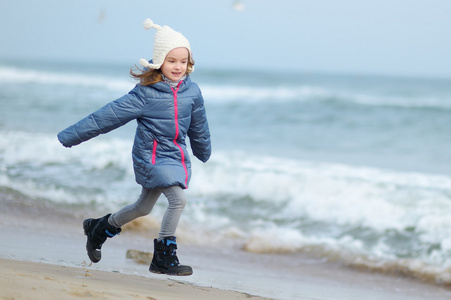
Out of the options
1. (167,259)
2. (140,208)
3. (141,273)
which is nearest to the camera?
(167,259)

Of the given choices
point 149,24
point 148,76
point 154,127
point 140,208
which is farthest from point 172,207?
point 149,24

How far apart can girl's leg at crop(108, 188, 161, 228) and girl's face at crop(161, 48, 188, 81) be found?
0.70 meters

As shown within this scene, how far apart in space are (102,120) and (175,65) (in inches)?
20.9

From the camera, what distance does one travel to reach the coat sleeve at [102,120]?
3.44m

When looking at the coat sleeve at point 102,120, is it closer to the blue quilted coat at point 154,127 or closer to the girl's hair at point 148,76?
the blue quilted coat at point 154,127

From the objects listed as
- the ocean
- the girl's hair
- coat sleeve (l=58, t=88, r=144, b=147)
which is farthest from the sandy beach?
the girl's hair

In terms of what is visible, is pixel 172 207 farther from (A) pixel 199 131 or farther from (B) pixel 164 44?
(B) pixel 164 44

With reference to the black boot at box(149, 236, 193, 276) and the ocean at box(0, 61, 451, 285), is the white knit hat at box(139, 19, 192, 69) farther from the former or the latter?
the black boot at box(149, 236, 193, 276)

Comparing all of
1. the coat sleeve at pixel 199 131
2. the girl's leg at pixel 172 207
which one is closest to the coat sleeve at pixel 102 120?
the coat sleeve at pixel 199 131

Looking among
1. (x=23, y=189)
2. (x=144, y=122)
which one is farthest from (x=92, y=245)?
(x=23, y=189)

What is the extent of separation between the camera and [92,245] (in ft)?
12.7

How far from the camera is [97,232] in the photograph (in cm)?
385

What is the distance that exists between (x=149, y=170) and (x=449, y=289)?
288 centimetres

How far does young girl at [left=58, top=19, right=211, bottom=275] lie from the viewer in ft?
11.3
